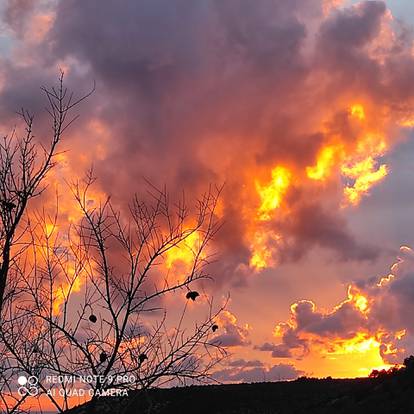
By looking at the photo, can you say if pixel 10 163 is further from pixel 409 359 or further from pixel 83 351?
pixel 409 359

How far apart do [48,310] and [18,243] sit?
1040mm

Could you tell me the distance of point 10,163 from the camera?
326 inches

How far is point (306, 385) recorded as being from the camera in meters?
52.2

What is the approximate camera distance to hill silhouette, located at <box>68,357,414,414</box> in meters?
32.7

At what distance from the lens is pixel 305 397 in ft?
150

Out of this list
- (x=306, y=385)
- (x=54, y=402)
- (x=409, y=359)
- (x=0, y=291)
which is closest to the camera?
(x=0, y=291)

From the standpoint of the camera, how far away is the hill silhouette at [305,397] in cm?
3266

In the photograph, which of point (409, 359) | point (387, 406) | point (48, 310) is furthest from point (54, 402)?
point (409, 359)

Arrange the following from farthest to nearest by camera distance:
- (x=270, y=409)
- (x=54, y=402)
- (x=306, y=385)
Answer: (x=306, y=385)
(x=270, y=409)
(x=54, y=402)

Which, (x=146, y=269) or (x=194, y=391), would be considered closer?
(x=146, y=269)

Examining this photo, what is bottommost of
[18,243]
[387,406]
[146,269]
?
[387,406]

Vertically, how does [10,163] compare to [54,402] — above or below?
above

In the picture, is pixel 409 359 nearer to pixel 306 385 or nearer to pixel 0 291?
pixel 306 385

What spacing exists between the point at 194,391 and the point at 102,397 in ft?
158
